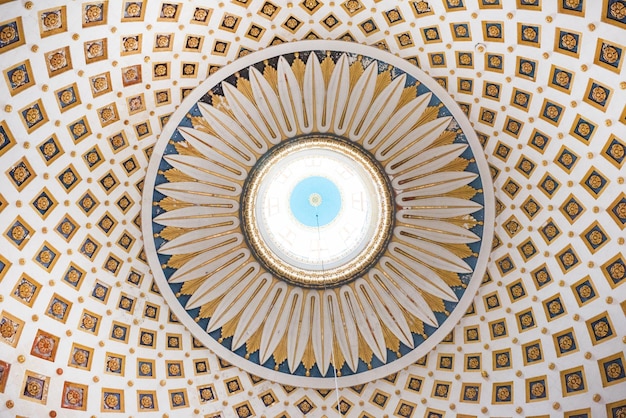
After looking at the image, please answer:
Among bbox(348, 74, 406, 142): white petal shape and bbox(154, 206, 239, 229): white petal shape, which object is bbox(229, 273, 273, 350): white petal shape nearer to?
bbox(154, 206, 239, 229): white petal shape

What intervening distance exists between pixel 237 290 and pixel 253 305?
2.69ft

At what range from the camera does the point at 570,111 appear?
18.5 metres

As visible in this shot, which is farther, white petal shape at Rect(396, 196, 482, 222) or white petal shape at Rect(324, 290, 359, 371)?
white petal shape at Rect(324, 290, 359, 371)

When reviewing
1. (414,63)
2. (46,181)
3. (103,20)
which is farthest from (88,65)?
(414,63)

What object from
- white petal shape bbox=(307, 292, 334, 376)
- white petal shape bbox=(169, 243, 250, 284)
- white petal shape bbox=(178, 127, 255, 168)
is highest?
white petal shape bbox=(178, 127, 255, 168)

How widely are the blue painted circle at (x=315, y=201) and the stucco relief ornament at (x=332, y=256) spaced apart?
2.67 metres

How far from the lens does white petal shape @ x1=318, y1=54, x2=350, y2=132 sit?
2047 centimetres

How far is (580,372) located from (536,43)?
1042cm

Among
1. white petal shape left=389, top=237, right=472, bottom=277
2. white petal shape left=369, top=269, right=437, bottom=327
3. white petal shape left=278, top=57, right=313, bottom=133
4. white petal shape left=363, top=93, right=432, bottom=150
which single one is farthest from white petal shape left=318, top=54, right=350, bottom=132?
white petal shape left=369, top=269, right=437, bottom=327

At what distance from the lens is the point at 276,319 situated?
75.6 ft

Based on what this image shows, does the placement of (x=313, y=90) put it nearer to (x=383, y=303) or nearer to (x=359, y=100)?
(x=359, y=100)

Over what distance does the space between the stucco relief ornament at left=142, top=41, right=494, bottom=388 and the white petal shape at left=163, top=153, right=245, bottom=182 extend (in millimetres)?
48

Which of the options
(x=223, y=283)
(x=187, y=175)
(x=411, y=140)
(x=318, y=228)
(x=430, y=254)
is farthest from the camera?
(x=318, y=228)

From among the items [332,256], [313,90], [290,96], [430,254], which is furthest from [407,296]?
[290,96]
